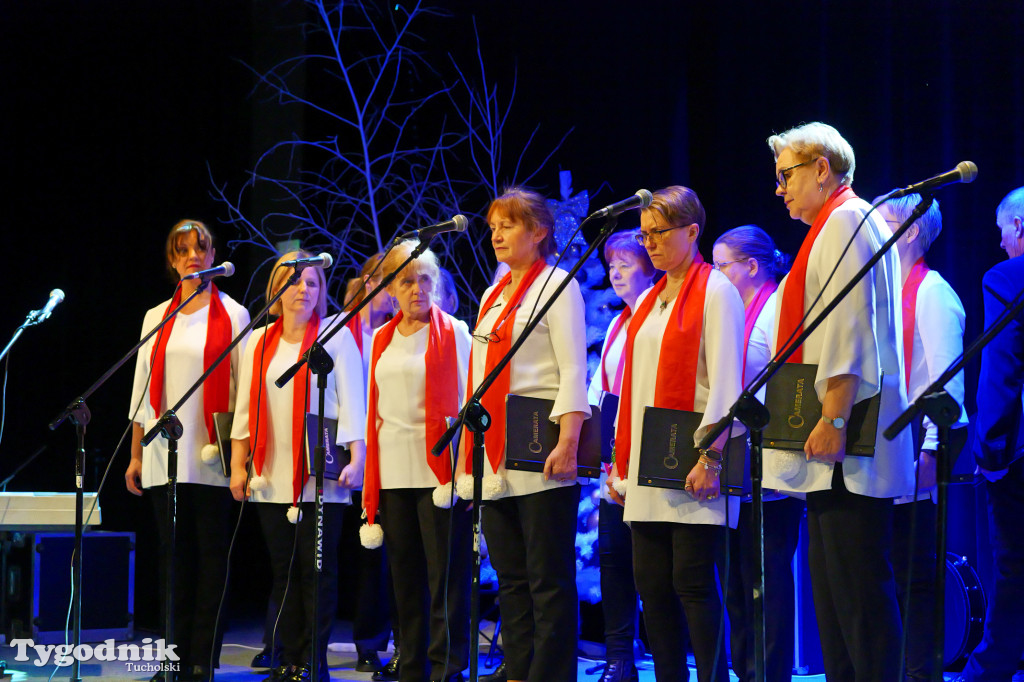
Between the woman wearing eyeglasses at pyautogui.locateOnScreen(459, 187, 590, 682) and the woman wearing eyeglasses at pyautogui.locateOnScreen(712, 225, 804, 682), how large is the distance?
0.52 m

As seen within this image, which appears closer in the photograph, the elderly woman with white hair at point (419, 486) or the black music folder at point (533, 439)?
the black music folder at point (533, 439)

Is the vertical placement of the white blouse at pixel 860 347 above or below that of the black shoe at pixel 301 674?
above

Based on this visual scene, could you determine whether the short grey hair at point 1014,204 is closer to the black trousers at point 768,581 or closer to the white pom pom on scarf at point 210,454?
the black trousers at point 768,581

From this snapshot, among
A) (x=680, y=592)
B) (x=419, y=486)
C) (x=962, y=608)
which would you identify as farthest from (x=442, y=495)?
(x=962, y=608)

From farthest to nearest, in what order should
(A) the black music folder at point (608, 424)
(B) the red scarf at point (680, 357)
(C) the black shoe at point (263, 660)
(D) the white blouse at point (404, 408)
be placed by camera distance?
1. (C) the black shoe at point (263, 660)
2. (A) the black music folder at point (608, 424)
3. (D) the white blouse at point (404, 408)
4. (B) the red scarf at point (680, 357)

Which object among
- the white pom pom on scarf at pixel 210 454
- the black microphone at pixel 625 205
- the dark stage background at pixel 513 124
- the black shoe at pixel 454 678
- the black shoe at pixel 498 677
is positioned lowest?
the black shoe at pixel 498 677

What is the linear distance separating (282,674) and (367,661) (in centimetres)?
74

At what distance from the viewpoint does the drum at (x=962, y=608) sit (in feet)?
13.4

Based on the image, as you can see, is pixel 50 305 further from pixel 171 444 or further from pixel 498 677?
pixel 498 677

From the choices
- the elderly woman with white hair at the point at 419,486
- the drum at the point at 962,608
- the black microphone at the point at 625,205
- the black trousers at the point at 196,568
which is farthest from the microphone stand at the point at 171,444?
the drum at the point at 962,608

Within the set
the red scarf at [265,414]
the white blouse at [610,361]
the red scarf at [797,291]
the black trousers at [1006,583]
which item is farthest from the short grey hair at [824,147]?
the red scarf at [265,414]

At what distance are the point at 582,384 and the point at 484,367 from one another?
330 millimetres

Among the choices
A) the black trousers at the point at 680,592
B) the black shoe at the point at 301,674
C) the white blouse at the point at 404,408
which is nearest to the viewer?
the black trousers at the point at 680,592

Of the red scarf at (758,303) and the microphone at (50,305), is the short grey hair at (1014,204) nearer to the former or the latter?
the red scarf at (758,303)
